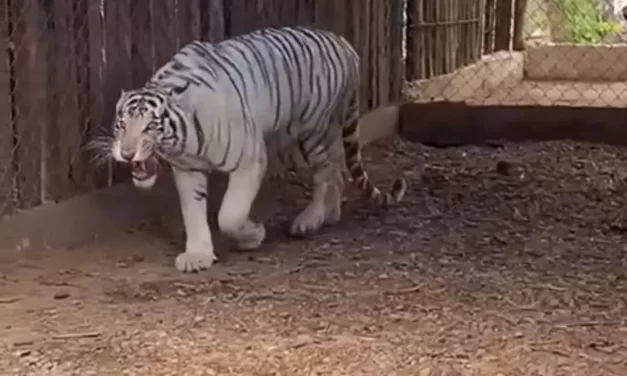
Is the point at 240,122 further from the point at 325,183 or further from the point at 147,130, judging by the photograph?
the point at 325,183

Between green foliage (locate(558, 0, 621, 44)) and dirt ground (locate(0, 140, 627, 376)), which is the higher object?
green foliage (locate(558, 0, 621, 44))

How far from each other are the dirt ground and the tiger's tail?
4.7 inches

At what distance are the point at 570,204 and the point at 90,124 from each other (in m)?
2.03

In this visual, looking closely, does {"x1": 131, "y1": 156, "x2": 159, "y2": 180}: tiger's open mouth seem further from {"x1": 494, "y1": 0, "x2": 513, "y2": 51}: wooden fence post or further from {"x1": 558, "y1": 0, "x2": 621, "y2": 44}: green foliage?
{"x1": 558, "y1": 0, "x2": 621, "y2": 44}: green foliage

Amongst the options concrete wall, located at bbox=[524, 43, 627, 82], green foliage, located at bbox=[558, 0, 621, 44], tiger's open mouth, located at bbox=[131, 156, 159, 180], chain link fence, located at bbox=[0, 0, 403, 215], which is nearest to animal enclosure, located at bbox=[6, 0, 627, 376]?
chain link fence, located at bbox=[0, 0, 403, 215]

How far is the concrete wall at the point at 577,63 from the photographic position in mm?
9766

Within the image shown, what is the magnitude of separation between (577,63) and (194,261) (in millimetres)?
6628

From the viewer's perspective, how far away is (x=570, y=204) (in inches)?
Answer: 199

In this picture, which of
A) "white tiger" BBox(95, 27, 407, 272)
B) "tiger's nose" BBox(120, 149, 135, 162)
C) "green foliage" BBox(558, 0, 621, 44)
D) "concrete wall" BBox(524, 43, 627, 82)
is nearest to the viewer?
"tiger's nose" BBox(120, 149, 135, 162)

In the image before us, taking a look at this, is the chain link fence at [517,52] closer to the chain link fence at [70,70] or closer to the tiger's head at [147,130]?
the chain link fence at [70,70]

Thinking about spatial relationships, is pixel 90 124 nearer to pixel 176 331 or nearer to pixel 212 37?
pixel 212 37

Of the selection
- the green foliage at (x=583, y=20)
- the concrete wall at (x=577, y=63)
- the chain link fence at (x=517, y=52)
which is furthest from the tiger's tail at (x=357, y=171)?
the green foliage at (x=583, y=20)

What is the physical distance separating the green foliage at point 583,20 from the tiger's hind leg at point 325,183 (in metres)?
6.70

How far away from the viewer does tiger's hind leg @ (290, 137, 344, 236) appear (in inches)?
180
